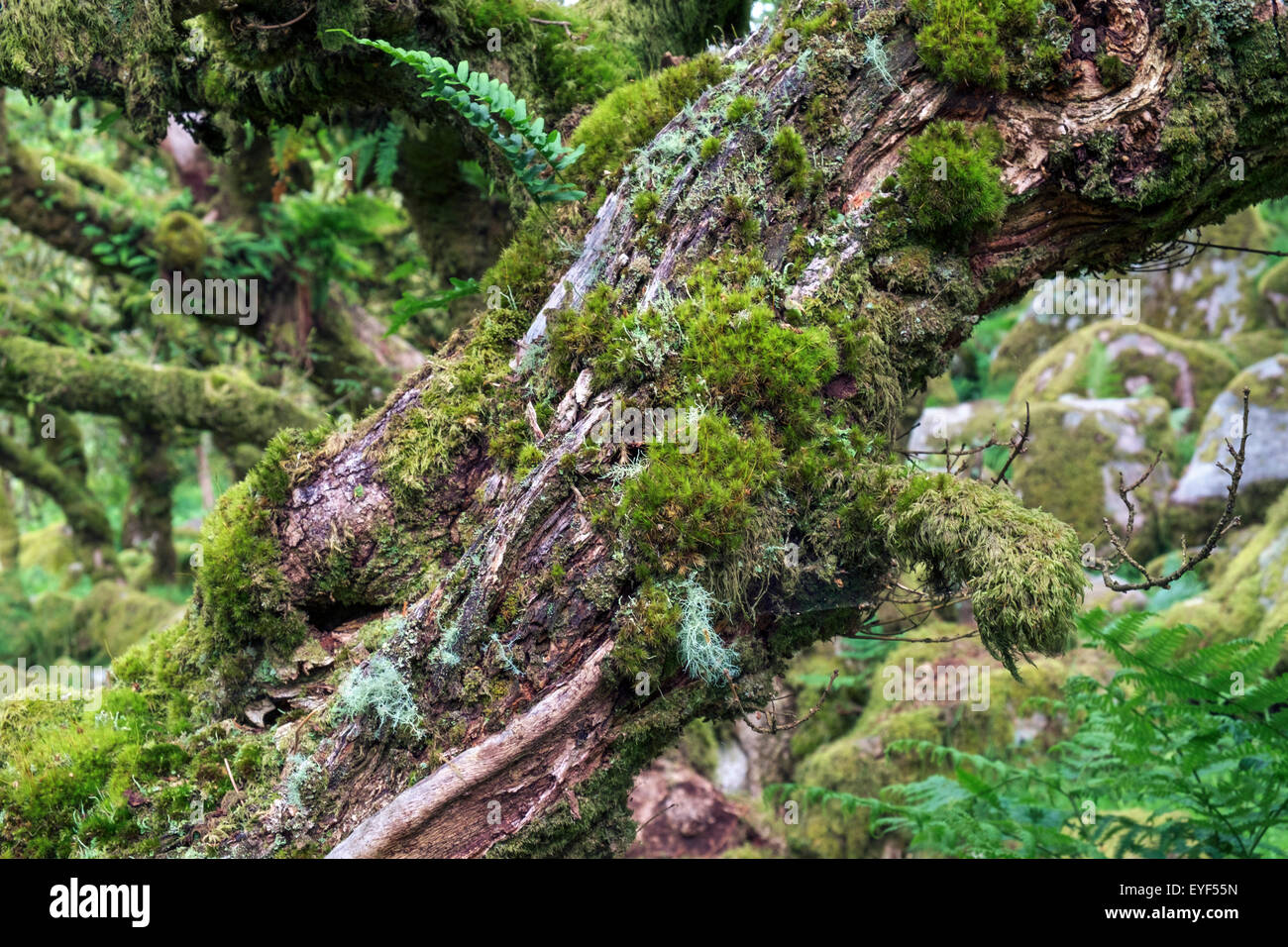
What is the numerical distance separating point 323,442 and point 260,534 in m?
0.45

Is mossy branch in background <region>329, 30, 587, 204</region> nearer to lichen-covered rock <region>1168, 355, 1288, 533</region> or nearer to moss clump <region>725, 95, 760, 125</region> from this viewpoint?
moss clump <region>725, 95, 760, 125</region>

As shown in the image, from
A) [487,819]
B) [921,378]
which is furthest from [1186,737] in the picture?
[487,819]

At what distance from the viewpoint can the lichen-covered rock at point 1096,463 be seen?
9672 millimetres

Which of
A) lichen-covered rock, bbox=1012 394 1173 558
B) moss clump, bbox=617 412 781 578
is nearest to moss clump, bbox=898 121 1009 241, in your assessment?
moss clump, bbox=617 412 781 578

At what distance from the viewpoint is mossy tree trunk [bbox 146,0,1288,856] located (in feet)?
9.59

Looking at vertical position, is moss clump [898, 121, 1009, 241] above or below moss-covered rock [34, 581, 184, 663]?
above

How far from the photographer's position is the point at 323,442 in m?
3.68

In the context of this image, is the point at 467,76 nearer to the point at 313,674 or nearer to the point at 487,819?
the point at 313,674

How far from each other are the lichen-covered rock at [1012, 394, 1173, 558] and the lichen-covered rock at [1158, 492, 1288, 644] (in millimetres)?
1666

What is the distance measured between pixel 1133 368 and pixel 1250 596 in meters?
5.11

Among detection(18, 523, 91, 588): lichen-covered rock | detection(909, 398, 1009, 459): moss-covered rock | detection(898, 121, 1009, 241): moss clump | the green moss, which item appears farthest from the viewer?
detection(18, 523, 91, 588): lichen-covered rock

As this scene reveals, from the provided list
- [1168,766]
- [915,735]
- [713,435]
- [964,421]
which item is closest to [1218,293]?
[964,421]

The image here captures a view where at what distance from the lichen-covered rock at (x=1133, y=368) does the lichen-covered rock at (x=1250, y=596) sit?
3555 mm

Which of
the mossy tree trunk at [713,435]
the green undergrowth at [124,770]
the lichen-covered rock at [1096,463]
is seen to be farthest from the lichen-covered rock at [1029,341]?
the green undergrowth at [124,770]
